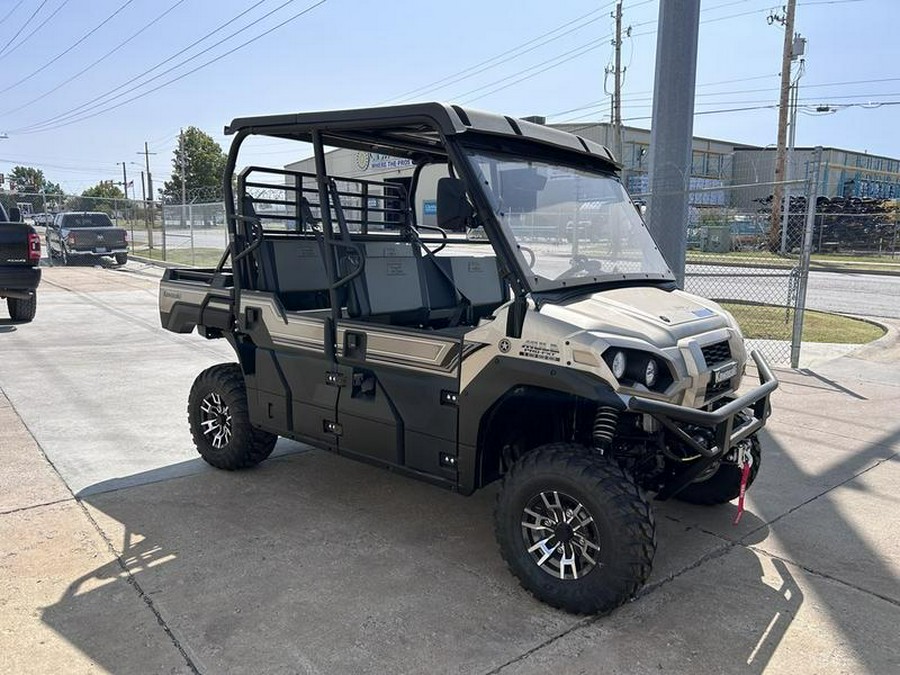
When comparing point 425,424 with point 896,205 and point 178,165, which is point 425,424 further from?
point 178,165

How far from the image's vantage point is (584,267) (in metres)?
3.70

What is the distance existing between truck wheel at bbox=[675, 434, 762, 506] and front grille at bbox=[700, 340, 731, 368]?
0.83 m

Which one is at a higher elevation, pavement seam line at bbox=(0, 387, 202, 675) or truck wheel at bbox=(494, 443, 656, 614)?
truck wheel at bbox=(494, 443, 656, 614)

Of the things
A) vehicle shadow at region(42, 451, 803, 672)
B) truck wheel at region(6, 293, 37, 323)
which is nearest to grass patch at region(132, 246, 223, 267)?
truck wheel at region(6, 293, 37, 323)

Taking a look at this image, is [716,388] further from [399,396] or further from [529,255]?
[399,396]

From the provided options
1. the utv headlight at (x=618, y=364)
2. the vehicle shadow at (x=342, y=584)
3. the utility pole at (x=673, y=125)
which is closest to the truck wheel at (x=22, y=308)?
the vehicle shadow at (x=342, y=584)

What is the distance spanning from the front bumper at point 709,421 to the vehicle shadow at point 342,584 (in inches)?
25.7

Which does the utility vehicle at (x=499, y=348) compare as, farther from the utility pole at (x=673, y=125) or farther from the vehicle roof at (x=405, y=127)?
the utility pole at (x=673, y=125)

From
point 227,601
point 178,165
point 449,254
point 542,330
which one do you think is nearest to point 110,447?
point 227,601

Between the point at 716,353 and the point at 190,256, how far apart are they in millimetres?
22084

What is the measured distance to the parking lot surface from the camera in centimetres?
282

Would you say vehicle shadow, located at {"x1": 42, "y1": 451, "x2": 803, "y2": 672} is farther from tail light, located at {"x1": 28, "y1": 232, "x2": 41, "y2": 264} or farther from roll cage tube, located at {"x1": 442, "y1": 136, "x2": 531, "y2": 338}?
tail light, located at {"x1": 28, "y1": 232, "x2": 41, "y2": 264}

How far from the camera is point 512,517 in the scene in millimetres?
3266

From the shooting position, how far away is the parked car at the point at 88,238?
22266 millimetres
